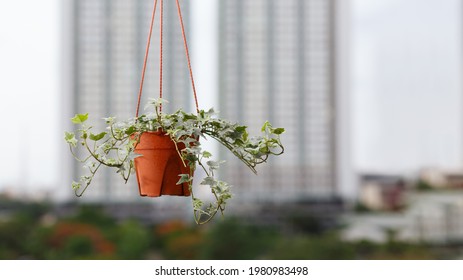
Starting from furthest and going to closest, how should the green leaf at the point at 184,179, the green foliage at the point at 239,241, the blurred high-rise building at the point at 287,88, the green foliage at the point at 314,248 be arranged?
the green foliage at the point at 239,241 → the green foliage at the point at 314,248 → the blurred high-rise building at the point at 287,88 → the green leaf at the point at 184,179

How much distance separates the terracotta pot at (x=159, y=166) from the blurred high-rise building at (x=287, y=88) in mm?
10604

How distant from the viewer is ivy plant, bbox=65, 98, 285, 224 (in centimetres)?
116

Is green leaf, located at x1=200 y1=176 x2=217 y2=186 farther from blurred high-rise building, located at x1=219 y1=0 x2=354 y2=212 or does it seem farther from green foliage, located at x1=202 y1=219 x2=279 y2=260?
green foliage, located at x1=202 y1=219 x2=279 y2=260

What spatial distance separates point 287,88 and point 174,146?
1304 centimetres

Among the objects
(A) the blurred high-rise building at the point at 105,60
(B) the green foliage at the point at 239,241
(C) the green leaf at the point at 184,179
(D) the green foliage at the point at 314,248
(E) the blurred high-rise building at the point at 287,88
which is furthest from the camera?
(B) the green foliage at the point at 239,241

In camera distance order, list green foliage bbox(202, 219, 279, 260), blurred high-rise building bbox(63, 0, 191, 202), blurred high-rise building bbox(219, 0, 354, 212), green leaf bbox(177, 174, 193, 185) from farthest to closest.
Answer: green foliage bbox(202, 219, 279, 260) < blurred high-rise building bbox(63, 0, 191, 202) < blurred high-rise building bbox(219, 0, 354, 212) < green leaf bbox(177, 174, 193, 185)

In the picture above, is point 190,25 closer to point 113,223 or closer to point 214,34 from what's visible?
point 214,34

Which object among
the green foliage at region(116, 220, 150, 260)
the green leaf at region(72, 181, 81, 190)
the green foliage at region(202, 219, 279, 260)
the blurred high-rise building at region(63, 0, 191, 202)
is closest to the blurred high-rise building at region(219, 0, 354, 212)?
the blurred high-rise building at region(63, 0, 191, 202)

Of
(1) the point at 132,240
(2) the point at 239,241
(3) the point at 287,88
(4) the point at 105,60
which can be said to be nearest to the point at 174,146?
(3) the point at 287,88

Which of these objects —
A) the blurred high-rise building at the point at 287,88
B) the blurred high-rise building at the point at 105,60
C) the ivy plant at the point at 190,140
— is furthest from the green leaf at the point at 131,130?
the blurred high-rise building at the point at 105,60

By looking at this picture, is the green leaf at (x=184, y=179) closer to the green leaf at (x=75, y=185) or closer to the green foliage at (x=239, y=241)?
the green leaf at (x=75, y=185)

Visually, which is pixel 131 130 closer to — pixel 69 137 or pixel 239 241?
pixel 69 137

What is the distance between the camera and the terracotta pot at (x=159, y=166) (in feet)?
3.85

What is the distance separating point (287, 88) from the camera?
14.1 metres
